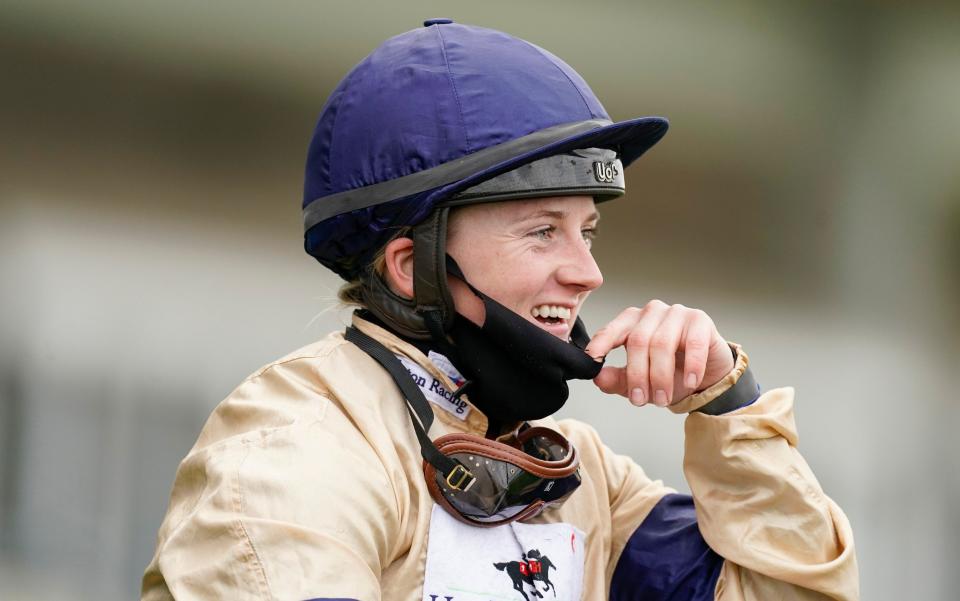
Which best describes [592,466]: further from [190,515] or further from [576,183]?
[190,515]

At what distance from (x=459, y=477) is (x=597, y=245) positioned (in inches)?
95.5

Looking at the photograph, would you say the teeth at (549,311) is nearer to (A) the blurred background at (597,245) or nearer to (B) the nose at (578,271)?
(B) the nose at (578,271)

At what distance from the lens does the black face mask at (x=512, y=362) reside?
6.15 ft

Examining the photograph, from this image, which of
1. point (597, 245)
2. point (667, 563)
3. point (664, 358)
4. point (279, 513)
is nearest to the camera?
point (279, 513)

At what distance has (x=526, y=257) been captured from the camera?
1.90 metres

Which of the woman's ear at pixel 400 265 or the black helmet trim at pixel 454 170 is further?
the woman's ear at pixel 400 265

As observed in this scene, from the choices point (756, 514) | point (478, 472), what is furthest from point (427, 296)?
point (756, 514)

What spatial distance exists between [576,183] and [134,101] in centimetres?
195

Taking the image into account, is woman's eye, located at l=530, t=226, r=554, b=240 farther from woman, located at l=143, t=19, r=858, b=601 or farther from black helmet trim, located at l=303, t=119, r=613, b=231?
black helmet trim, located at l=303, t=119, r=613, b=231

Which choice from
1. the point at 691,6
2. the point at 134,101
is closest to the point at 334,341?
the point at 134,101

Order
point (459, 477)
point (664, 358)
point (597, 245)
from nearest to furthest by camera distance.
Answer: point (459, 477) < point (664, 358) < point (597, 245)

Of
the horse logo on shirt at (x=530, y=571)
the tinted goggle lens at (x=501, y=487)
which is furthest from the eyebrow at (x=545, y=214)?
the horse logo on shirt at (x=530, y=571)

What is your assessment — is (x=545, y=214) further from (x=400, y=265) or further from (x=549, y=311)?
(x=400, y=265)

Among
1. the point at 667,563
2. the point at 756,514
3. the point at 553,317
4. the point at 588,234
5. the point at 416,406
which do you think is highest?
the point at 588,234
